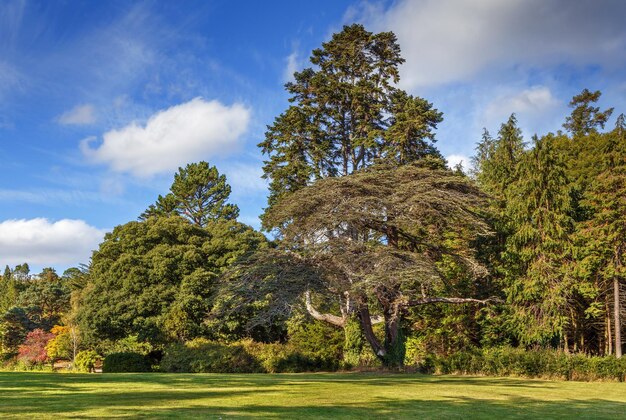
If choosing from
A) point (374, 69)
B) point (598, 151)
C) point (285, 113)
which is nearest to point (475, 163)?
point (598, 151)

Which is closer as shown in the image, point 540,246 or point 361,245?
point 361,245

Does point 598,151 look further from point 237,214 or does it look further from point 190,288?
point 237,214

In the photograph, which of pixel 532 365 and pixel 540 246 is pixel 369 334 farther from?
pixel 540 246

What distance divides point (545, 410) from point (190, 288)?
943 inches

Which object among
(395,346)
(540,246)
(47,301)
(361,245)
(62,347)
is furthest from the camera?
(47,301)

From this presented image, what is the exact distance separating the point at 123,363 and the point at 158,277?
656 centimetres

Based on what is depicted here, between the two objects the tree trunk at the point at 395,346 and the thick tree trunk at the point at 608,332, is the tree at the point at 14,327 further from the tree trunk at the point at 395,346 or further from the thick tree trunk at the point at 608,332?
the thick tree trunk at the point at 608,332

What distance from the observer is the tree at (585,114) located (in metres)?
50.9

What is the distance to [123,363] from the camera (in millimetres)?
27047

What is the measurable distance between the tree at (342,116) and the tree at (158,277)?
202 inches

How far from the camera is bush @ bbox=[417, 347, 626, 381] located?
68.9 ft

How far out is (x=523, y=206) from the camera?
26.0 m

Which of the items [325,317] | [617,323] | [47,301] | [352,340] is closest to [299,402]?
[352,340]

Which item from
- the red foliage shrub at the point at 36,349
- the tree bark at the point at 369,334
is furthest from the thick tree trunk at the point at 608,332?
the red foliage shrub at the point at 36,349
